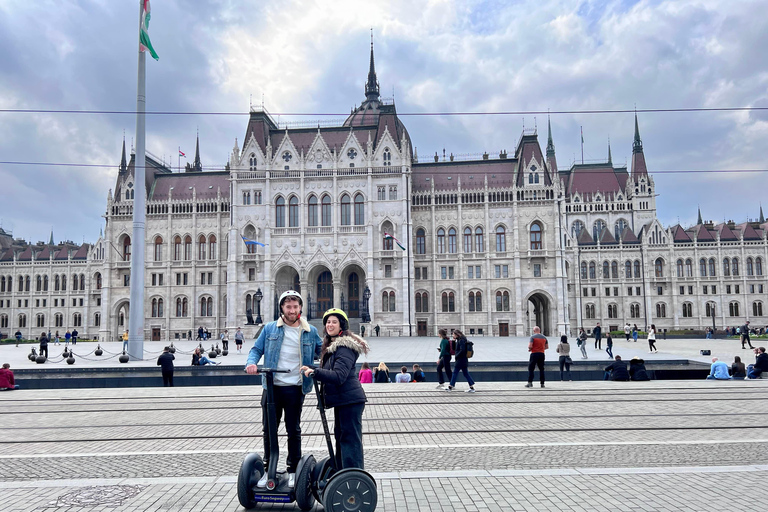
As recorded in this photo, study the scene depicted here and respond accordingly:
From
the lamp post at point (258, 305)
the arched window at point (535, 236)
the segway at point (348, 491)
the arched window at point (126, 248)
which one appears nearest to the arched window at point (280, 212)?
the lamp post at point (258, 305)

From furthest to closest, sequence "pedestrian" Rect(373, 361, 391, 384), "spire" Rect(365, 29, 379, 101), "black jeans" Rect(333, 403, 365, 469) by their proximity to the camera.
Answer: "spire" Rect(365, 29, 379, 101), "pedestrian" Rect(373, 361, 391, 384), "black jeans" Rect(333, 403, 365, 469)

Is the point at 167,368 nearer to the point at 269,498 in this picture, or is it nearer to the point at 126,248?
the point at 269,498

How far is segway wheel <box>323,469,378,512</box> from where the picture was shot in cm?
521

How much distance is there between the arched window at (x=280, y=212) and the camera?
55.2 m

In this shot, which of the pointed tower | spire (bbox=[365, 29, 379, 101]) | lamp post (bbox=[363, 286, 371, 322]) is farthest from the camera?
the pointed tower

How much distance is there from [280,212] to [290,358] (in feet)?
166

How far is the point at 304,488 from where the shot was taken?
5539mm

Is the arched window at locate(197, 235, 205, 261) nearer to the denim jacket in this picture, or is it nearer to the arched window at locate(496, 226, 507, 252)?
the arched window at locate(496, 226, 507, 252)

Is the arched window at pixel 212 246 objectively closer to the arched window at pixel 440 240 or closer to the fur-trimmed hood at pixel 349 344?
the arched window at pixel 440 240

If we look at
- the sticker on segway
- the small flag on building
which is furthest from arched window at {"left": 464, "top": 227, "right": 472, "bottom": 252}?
the sticker on segway

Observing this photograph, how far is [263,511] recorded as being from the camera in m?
5.75

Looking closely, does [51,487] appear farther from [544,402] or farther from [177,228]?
[177,228]

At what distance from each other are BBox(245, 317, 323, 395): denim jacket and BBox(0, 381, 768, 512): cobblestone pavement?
1.54m

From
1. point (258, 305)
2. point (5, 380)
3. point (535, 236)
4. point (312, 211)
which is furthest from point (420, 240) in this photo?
point (5, 380)
